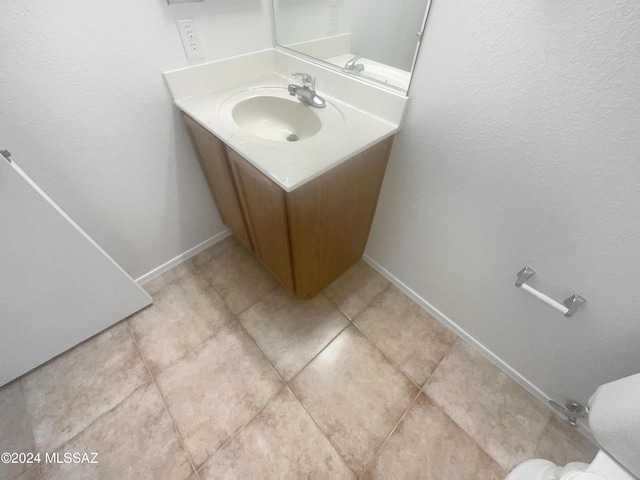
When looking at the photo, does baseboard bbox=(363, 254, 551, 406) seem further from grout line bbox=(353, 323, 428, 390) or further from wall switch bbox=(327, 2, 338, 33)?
wall switch bbox=(327, 2, 338, 33)

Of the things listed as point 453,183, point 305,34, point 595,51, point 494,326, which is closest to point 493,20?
point 595,51

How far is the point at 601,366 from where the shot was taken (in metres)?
0.83

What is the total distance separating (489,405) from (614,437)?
538 mm

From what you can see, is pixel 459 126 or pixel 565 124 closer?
pixel 565 124

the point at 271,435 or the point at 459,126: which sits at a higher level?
the point at 459,126

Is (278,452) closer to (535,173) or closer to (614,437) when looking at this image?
(614,437)

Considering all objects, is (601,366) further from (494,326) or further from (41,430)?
(41,430)

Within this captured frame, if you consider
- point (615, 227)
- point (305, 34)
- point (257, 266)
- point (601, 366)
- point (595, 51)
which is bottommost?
point (257, 266)

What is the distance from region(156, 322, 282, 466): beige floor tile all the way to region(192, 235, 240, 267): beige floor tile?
494mm

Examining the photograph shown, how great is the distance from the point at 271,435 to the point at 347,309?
620 millimetres

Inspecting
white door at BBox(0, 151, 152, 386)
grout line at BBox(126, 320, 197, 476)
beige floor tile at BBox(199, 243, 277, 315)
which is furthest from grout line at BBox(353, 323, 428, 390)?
white door at BBox(0, 151, 152, 386)

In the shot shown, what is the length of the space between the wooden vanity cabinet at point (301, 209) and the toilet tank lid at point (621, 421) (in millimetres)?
849

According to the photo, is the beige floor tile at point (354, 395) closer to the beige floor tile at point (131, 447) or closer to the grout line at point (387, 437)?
the grout line at point (387, 437)

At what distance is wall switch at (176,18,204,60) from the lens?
0.95 m
